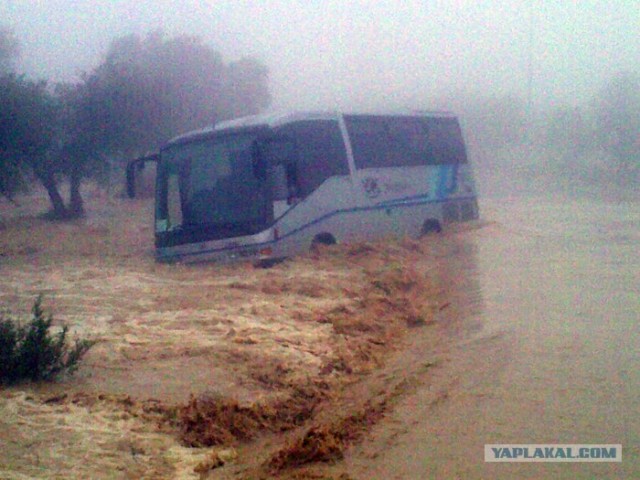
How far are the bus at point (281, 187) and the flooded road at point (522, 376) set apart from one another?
7.39 ft

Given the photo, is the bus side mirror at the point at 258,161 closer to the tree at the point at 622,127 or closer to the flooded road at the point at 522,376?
the flooded road at the point at 522,376

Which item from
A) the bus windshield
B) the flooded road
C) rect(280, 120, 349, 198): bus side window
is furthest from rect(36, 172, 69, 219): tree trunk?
the flooded road

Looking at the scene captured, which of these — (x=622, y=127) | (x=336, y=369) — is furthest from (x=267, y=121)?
(x=622, y=127)

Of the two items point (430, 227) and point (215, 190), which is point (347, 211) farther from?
point (430, 227)

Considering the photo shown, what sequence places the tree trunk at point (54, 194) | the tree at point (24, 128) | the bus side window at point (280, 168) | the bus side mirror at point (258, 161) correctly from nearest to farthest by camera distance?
the bus side mirror at point (258, 161)
the bus side window at point (280, 168)
the tree at point (24, 128)
the tree trunk at point (54, 194)

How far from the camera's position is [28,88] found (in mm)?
28031

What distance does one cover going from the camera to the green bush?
6785 millimetres

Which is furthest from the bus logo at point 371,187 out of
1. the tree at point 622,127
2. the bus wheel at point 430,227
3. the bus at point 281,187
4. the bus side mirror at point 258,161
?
the tree at point 622,127

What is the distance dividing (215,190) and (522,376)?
770 cm

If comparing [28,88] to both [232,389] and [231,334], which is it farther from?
[232,389]

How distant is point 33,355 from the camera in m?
6.87

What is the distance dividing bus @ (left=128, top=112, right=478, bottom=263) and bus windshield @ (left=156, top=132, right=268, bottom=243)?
2cm

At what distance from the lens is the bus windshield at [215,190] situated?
44.7ft

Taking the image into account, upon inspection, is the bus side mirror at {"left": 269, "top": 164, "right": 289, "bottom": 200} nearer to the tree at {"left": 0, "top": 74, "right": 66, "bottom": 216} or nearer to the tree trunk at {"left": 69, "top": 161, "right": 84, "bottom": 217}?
the tree at {"left": 0, "top": 74, "right": 66, "bottom": 216}
